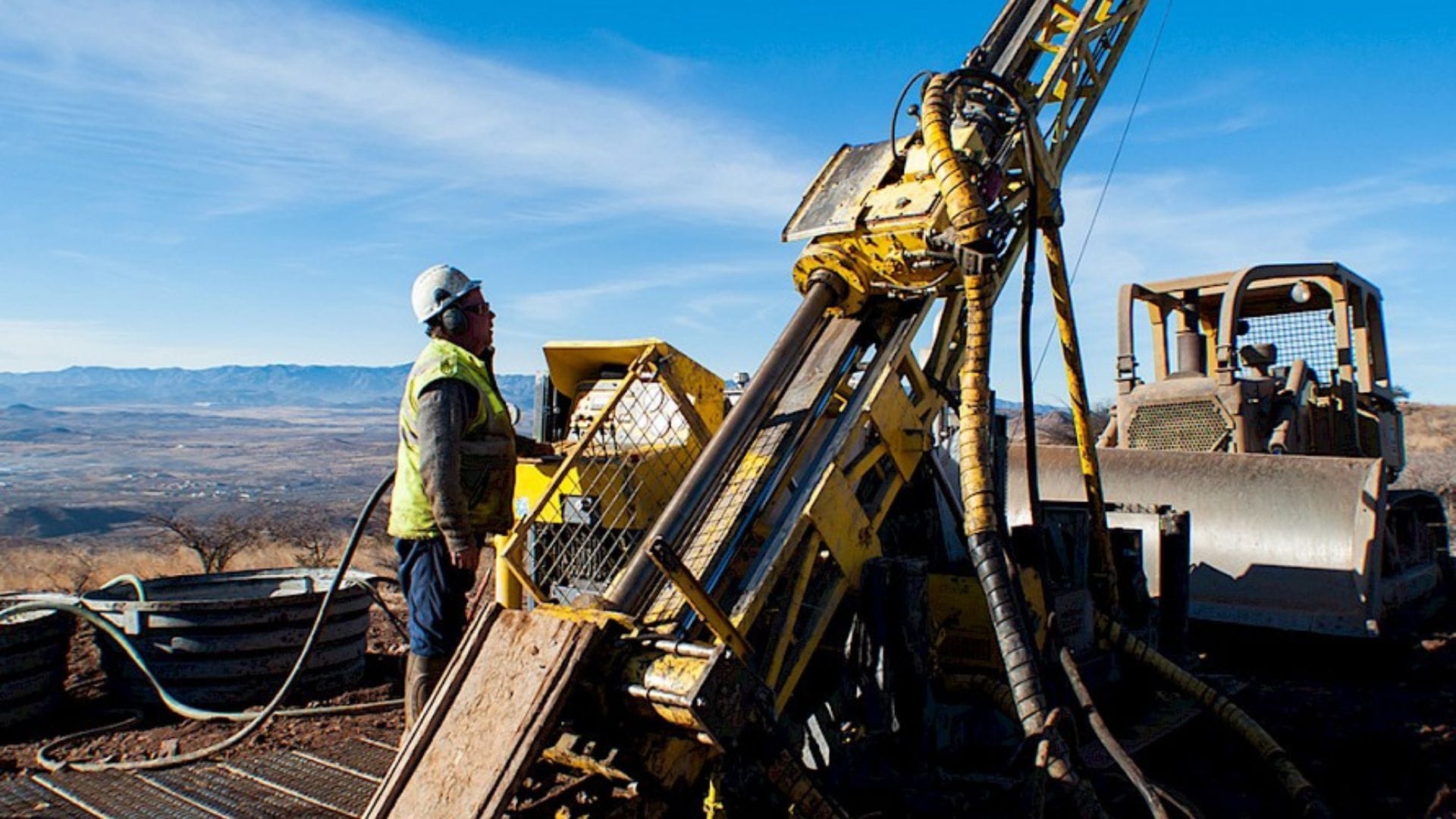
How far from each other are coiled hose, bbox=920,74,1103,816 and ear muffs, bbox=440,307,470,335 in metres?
1.78

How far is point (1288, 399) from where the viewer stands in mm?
8023

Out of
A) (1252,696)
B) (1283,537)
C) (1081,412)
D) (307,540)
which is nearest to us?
(1081,412)

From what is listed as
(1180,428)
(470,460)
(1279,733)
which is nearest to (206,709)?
(470,460)

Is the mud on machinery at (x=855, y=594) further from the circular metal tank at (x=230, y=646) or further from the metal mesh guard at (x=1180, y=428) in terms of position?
the metal mesh guard at (x=1180, y=428)

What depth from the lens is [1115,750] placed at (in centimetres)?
345

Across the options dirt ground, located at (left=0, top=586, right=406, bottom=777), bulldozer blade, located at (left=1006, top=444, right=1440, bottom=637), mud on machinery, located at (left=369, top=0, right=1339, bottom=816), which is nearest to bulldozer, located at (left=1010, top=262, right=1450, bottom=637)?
bulldozer blade, located at (left=1006, top=444, right=1440, bottom=637)

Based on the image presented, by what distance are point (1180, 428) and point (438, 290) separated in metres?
6.27

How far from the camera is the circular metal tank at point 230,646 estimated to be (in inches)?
211

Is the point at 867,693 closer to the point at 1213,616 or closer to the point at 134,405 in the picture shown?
the point at 1213,616

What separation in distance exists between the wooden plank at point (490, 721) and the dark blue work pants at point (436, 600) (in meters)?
0.62

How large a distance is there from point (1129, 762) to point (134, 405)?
196989 millimetres

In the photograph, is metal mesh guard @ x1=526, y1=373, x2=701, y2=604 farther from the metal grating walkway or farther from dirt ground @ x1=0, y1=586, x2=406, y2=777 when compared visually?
the metal grating walkway

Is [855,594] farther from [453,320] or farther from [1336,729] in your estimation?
[1336,729]

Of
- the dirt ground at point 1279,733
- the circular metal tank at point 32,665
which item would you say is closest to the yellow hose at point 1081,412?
the dirt ground at point 1279,733
